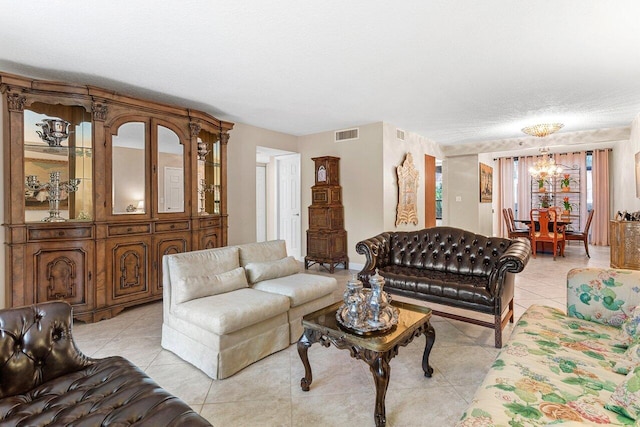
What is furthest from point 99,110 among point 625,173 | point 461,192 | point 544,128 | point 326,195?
point 625,173

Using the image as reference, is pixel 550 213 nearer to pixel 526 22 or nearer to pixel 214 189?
pixel 526 22

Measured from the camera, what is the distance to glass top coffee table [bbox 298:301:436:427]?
1.73 meters

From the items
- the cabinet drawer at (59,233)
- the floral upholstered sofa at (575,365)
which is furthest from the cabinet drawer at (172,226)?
the floral upholstered sofa at (575,365)

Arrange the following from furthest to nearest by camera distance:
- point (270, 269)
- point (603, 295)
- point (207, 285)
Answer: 1. point (270, 269)
2. point (207, 285)
3. point (603, 295)

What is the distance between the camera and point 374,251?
142 inches

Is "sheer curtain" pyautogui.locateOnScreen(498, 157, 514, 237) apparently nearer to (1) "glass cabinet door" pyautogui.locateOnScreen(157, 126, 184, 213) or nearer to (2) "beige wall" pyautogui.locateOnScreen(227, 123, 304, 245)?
(2) "beige wall" pyautogui.locateOnScreen(227, 123, 304, 245)

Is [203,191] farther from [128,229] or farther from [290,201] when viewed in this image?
[290,201]

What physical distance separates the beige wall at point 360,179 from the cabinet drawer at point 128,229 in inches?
130

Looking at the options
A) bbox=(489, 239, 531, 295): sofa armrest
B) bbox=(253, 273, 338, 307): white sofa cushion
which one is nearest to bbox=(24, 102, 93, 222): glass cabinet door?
bbox=(253, 273, 338, 307): white sofa cushion

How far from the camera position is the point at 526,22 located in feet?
8.03

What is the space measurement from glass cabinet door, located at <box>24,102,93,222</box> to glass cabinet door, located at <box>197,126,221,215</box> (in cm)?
125

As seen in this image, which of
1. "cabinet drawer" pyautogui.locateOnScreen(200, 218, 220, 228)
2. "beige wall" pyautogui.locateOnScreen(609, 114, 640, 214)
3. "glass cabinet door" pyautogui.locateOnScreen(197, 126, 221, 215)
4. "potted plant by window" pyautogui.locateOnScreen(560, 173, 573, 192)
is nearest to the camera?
"cabinet drawer" pyautogui.locateOnScreen(200, 218, 220, 228)

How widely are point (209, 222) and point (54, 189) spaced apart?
1662 mm

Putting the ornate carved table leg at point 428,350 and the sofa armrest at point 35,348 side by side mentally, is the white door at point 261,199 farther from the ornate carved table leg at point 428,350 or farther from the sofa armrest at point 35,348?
the sofa armrest at point 35,348
